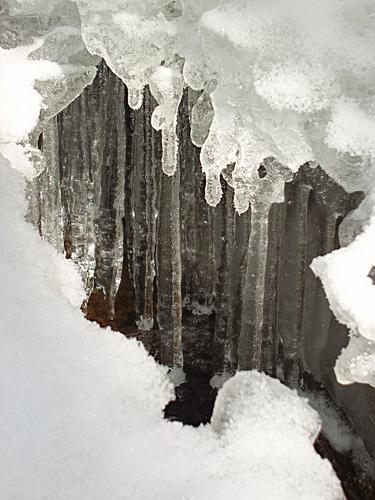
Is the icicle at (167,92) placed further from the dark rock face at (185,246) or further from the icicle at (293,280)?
the icicle at (293,280)

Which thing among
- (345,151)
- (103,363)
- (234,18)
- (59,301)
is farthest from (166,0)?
(103,363)

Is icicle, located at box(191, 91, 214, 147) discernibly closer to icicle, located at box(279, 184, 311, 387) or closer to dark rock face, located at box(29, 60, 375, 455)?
dark rock face, located at box(29, 60, 375, 455)

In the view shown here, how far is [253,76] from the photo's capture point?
1698 millimetres

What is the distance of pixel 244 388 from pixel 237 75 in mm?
802

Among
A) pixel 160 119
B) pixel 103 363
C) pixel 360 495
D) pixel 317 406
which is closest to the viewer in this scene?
pixel 103 363

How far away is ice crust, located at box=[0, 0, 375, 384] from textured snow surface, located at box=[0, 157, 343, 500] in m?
0.26

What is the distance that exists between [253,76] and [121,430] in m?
0.91

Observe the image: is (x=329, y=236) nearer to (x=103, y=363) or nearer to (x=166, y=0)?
(x=166, y=0)

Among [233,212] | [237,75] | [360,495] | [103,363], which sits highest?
[237,75]

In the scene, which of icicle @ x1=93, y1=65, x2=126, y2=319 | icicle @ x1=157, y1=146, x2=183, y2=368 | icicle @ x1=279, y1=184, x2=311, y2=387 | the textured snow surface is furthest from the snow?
icicle @ x1=93, y1=65, x2=126, y2=319

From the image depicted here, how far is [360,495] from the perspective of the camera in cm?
246

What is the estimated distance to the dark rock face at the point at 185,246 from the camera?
2414mm

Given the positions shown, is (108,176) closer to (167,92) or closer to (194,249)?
(194,249)

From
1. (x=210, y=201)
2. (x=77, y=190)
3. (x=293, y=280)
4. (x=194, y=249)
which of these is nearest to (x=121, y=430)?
(x=210, y=201)
